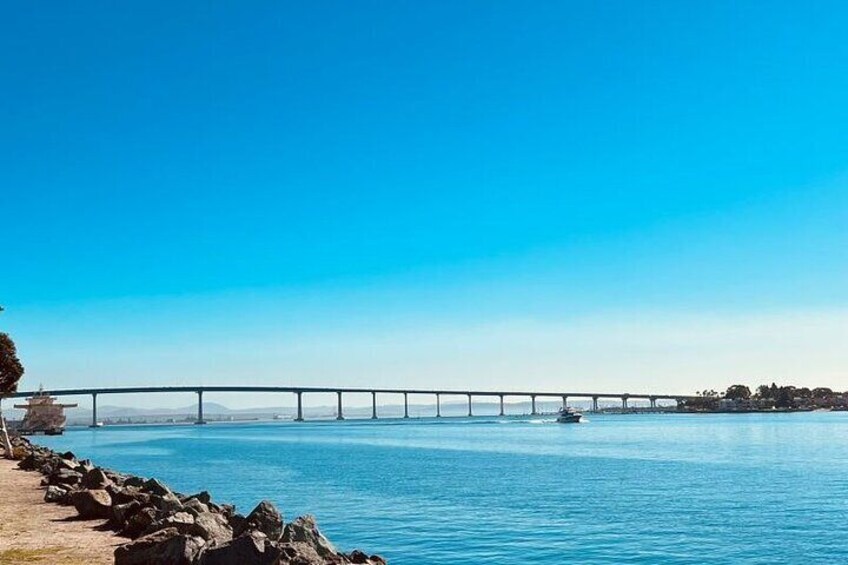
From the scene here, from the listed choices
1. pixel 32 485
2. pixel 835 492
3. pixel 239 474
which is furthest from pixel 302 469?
pixel 835 492

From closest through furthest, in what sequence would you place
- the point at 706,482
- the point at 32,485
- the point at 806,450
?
the point at 32,485, the point at 706,482, the point at 806,450

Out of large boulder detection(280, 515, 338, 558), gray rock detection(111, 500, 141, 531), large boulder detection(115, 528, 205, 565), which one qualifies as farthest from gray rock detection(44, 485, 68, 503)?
large boulder detection(280, 515, 338, 558)

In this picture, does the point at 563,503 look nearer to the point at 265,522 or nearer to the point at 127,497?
the point at 127,497

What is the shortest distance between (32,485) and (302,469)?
40359mm

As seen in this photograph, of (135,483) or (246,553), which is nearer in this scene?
(246,553)

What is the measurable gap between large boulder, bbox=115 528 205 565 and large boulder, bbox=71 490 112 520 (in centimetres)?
997

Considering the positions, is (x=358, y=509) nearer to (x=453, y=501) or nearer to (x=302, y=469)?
(x=453, y=501)

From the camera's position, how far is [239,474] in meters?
75.4

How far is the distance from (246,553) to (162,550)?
2571 millimetres

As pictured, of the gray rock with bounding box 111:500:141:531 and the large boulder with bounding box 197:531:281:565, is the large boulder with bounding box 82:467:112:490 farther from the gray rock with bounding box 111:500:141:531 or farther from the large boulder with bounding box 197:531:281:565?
the large boulder with bounding box 197:531:281:565

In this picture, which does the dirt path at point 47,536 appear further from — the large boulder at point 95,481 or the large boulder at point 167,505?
the large boulder at point 95,481

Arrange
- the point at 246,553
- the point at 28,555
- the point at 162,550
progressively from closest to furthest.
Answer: the point at 246,553 → the point at 162,550 → the point at 28,555

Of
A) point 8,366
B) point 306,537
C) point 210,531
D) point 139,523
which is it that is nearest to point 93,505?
point 139,523

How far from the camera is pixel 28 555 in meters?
21.4
